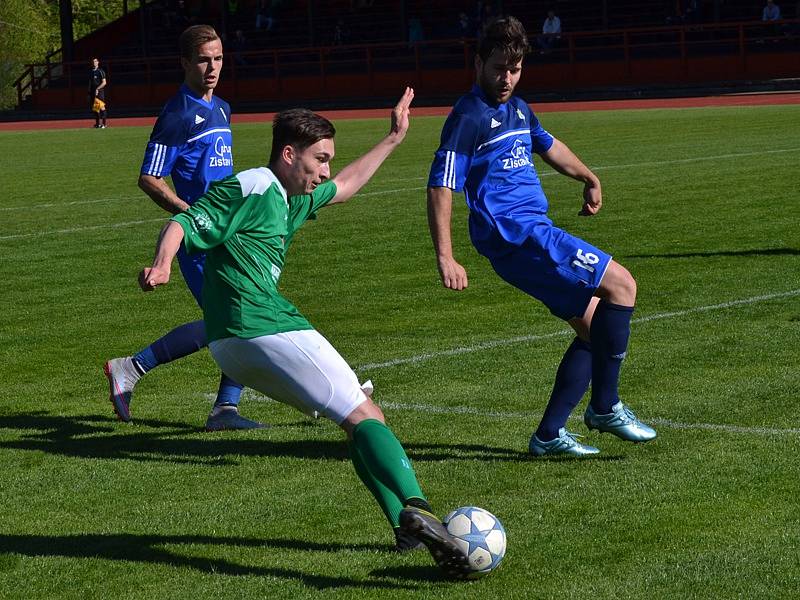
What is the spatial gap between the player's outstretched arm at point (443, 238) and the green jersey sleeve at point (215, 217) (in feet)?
3.87

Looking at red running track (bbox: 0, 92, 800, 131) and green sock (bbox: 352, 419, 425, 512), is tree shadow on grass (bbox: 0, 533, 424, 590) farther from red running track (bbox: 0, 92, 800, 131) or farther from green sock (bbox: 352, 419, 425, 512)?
red running track (bbox: 0, 92, 800, 131)

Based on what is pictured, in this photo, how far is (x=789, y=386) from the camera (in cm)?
752

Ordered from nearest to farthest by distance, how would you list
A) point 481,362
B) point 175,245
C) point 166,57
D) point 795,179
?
point 175,245
point 481,362
point 795,179
point 166,57

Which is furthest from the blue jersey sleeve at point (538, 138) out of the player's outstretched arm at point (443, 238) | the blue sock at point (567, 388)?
the blue sock at point (567, 388)

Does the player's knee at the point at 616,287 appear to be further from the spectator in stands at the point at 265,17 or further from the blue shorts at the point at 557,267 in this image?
the spectator in stands at the point at 265,17

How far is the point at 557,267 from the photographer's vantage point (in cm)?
632

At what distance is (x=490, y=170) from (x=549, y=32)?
37753 mm

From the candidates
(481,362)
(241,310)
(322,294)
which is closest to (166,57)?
(322,294)

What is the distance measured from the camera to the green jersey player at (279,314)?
490 centimetres

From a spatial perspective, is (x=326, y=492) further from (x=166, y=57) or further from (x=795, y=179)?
(x=166, y=57)

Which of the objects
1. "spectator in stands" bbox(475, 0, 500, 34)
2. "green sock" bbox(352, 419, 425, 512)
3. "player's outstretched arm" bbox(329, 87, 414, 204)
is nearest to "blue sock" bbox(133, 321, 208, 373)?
"player's outstretched arm" bbox(329, 87, 414, 204)

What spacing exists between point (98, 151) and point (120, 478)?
24.8 metres

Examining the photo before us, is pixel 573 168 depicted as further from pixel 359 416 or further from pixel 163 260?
pixel 163 260

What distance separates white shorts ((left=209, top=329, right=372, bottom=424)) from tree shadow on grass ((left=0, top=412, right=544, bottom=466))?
1541 millimetres
